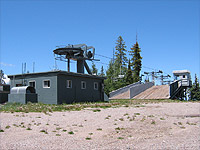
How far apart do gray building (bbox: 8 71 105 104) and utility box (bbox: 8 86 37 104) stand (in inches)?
31.8

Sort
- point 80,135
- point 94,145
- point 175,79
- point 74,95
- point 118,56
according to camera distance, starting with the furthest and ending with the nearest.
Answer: point 118,56, point 175,79, point 74,95, point 80,135, point 94,145

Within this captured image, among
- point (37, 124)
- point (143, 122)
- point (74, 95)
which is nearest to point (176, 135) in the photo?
point (143, 122)

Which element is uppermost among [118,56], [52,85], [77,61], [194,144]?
[118,56]

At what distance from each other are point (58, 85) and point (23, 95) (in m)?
3.00

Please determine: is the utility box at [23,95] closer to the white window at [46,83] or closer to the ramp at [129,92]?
the white window at [46,83]

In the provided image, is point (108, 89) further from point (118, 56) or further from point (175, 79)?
point (118, 56)

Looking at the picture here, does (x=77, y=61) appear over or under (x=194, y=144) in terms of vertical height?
over

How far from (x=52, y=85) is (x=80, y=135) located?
13870 mm

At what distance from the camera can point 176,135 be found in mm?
8141

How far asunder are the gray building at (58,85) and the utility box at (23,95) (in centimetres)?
81

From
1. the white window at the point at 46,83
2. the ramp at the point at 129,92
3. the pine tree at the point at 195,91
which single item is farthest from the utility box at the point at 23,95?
the pine tree at the point at 195,91

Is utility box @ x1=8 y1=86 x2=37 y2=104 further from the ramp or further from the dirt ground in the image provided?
the ramp

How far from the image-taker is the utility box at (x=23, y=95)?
20359 millimetres

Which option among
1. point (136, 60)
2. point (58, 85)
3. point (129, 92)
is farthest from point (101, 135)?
point (136, 60)
